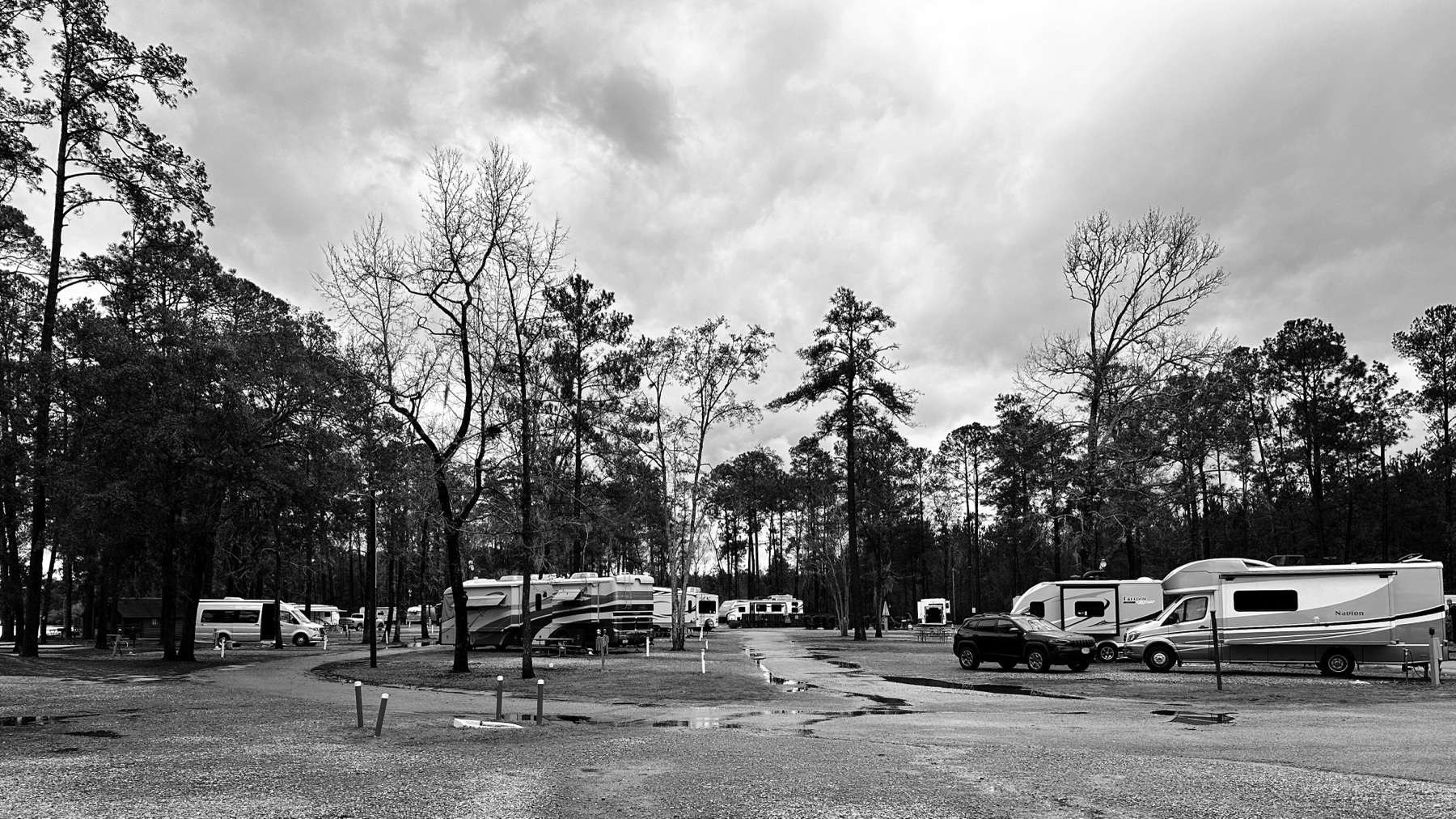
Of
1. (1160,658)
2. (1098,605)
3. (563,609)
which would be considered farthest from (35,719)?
(1098,605)

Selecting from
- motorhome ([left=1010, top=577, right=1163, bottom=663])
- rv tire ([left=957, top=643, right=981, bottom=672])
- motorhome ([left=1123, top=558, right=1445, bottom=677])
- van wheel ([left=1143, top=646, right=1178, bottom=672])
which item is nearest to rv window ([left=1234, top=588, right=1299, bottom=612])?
motorhome ([left=1123, top=558, right=1445, bottom=677])

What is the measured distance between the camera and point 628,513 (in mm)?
38438

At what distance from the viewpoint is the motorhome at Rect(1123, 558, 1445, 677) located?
22766mm

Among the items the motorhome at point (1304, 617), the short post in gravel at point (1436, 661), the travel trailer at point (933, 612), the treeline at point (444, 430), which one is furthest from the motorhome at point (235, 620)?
the short post in gravel at point (1436, 661)

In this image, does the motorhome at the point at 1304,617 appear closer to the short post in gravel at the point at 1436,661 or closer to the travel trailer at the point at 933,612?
the short post in gravel at the point at 1436,661

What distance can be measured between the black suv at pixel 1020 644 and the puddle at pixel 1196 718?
8834 millimetres

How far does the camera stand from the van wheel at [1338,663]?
76.7 ft

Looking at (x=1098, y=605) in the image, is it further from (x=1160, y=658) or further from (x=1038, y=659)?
(x=1038, y=659)

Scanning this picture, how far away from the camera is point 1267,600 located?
24.5 meters

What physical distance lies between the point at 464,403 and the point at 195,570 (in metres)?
14.0

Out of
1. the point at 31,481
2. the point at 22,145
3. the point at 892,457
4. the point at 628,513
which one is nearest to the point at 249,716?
the point at 22,145

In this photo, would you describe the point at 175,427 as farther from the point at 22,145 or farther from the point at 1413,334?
the point at 1413,334

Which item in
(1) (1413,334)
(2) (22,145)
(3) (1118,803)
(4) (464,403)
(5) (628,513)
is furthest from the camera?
(1) (1413,334)

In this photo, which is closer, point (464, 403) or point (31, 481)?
point (464, 403)
